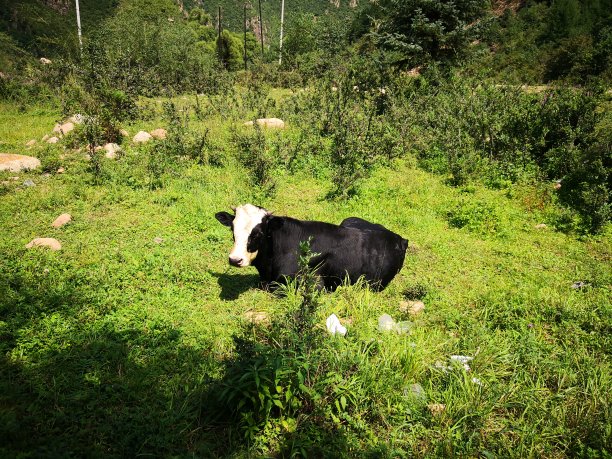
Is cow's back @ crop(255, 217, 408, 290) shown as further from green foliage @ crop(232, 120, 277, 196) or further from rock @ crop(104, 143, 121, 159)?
rock @ crop(104, 143, 121, 159)

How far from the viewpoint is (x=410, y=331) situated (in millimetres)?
4328

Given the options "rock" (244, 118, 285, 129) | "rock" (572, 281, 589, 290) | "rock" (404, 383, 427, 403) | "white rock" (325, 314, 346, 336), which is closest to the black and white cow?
"white rock" (325, 314, 346, 336)

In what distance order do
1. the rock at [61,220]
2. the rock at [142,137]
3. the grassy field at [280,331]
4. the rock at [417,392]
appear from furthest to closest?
the rock at [142,137] < the rock at [61,220] < the rock at [417,392] < the grassy field at [280,331]

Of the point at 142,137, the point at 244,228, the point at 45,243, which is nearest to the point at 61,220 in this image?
the point at 45,243

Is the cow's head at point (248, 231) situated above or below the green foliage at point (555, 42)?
below

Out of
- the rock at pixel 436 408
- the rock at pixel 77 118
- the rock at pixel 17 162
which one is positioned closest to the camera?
the rock at pixel 436 408

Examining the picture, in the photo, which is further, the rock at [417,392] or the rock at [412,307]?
the rock at [412,307]

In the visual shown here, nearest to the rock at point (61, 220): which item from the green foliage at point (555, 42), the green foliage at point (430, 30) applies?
the green foliage at point (430, 30)

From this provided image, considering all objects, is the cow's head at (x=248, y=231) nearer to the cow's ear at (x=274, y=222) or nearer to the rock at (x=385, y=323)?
the cow's ear at (x=274, y=222)

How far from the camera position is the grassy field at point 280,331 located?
115 inches

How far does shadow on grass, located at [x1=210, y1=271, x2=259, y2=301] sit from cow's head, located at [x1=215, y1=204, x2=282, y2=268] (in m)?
0.63

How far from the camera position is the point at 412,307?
16.6 feet

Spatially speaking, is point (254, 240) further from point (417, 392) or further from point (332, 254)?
point (417, 392)

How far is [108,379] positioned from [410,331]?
3.25 metres
